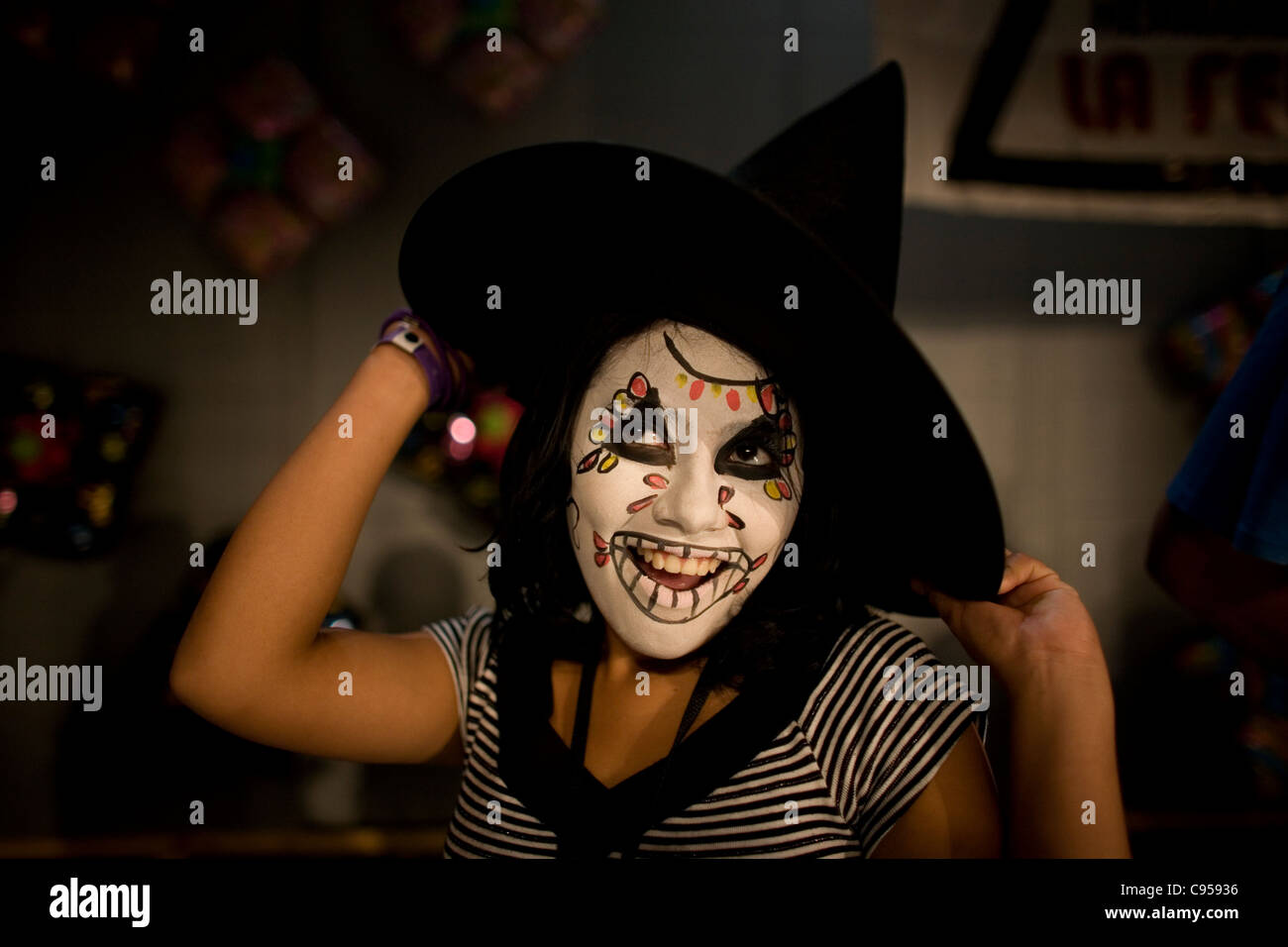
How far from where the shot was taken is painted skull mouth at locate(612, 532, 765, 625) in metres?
0.74

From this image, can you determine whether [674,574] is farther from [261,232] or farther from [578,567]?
[261,232]

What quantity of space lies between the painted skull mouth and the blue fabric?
0.57 m

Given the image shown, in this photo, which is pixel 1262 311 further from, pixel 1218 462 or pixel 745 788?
pixel 745 788

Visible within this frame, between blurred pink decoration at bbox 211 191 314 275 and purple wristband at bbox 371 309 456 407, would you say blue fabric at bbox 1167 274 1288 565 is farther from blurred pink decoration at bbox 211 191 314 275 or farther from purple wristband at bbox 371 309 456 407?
blurred pink decoration at bbox 211 191 314 275

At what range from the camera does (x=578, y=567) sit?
900 mm

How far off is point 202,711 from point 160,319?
0.64m

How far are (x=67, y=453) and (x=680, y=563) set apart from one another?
98cm

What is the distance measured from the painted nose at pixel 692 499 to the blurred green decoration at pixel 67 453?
86cm

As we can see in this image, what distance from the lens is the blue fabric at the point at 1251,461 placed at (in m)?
0.79

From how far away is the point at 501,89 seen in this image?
43.3 inches
